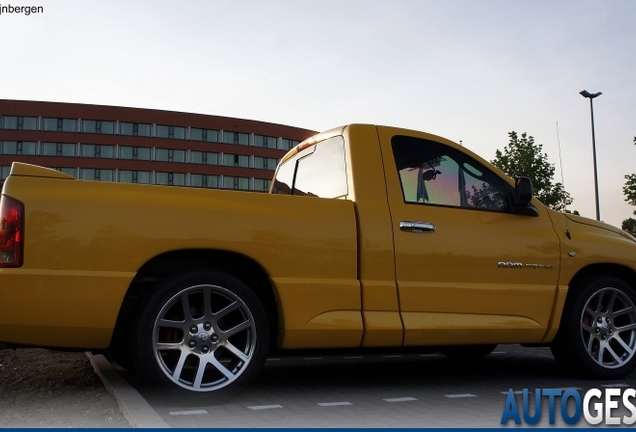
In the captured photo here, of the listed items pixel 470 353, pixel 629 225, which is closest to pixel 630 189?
pixel 470 353

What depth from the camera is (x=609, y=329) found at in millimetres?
5957

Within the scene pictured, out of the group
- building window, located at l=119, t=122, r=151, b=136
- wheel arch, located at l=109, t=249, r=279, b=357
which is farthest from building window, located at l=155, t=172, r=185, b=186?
wheel arch, located at l=109, t=249, r=279, b=357

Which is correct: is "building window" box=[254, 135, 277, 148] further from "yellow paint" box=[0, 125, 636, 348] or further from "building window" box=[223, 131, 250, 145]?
"yellow paint" box=[0, 125, 636, 348]

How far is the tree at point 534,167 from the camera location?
34.5m

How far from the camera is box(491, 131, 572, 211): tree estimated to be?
34.5 meters

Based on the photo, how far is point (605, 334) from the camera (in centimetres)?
593

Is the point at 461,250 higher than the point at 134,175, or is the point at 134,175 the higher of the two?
the point at 134,175

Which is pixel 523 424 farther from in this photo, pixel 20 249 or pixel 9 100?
pixel 9 100

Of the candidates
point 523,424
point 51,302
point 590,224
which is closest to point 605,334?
point 590,224

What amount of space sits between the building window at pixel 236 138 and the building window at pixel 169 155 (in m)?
4.90

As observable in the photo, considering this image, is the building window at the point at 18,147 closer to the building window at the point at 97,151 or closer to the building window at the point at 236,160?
the building window at the point at 97,151

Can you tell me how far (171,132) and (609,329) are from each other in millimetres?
71990

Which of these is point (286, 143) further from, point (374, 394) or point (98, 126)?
point (374, 394)

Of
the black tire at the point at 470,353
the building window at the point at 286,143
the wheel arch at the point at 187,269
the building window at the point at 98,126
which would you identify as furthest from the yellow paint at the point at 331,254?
the building window at the point at 286,143
